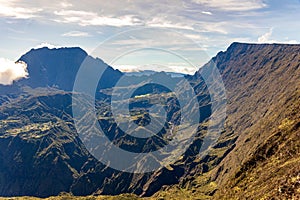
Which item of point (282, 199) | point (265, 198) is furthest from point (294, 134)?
point (282, 199)

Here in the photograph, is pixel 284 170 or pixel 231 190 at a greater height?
pixel 284 170

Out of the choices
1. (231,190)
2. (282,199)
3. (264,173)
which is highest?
(282,199)

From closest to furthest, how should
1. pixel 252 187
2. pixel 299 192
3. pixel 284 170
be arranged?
pixel 299 192, pixel 284 170, pixel 252 187

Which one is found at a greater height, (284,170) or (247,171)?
(284,170)

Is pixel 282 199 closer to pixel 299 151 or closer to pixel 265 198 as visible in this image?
pixel 265 198

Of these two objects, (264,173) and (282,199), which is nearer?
(282,199)

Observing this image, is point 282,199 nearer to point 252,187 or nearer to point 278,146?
point 252,187

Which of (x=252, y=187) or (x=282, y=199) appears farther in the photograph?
(x=252, y=187)

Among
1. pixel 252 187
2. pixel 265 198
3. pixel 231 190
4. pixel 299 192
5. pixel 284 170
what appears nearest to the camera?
pixel 299 192

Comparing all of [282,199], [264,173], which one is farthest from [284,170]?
[282,199]
